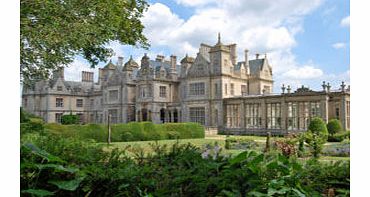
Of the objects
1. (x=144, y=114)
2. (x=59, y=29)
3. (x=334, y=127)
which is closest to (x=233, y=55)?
(x=144, y=114)

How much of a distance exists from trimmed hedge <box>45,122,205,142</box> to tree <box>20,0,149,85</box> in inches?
263

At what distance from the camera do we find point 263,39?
11.5 feet

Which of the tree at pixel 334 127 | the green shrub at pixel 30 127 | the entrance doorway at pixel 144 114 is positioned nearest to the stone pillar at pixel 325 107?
the tree at pixel 334 127

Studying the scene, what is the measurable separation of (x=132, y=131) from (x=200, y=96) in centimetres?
892

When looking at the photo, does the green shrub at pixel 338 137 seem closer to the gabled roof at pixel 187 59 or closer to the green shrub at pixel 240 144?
the green shrub at pixel 240 144

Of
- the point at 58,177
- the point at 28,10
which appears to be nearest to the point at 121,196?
the point at 58,177

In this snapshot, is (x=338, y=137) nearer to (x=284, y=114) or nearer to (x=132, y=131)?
(x=284, y=114)

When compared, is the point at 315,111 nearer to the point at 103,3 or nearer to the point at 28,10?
the point at 103,3

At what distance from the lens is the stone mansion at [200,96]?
672 inches

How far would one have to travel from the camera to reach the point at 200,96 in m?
21.1

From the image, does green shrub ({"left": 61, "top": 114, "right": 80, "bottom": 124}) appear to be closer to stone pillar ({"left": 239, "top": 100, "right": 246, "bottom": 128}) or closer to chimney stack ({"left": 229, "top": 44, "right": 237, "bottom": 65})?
stone pillar ({"left": 239, "top": 100, "right": 246, "bottom": 128})

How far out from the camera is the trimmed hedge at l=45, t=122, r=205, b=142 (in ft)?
36.4

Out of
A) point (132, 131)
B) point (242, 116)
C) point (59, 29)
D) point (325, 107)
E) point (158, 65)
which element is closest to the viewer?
point (59, 29)

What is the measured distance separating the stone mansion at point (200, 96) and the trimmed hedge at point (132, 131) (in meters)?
3.96
